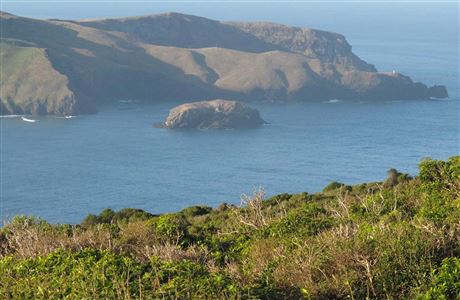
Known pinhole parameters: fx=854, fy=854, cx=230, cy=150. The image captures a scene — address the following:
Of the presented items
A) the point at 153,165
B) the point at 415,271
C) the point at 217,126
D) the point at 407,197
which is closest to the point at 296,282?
the point at 415,271

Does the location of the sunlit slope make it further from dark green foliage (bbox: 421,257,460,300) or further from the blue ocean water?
dark green foliage (bbox: 421,257,460,300)

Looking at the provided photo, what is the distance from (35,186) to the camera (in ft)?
356

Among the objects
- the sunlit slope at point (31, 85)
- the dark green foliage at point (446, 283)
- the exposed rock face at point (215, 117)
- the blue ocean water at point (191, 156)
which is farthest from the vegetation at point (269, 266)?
the sunlit slope at point (31, 85)

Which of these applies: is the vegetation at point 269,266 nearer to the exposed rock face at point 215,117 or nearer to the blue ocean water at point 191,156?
the blue ocean water at point 191,156

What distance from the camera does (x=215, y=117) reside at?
162625 mm

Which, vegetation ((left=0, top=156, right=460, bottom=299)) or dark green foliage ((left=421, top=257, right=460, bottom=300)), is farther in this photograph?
vegetation ((left=0, top=156, right=460, bottom=299))

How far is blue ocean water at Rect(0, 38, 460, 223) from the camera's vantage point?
342ft

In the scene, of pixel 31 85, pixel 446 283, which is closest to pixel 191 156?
pixel 31 85

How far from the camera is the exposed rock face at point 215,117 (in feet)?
527

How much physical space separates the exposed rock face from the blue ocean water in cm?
438

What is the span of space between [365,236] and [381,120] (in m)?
156

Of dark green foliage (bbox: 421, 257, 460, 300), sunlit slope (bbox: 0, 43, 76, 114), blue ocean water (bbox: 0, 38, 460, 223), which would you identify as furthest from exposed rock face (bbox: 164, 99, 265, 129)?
dark green foliage (bbox: 421, 257, 460, 300)

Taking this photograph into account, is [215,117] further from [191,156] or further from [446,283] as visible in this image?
[446,283]

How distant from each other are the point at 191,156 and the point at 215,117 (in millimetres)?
32462
